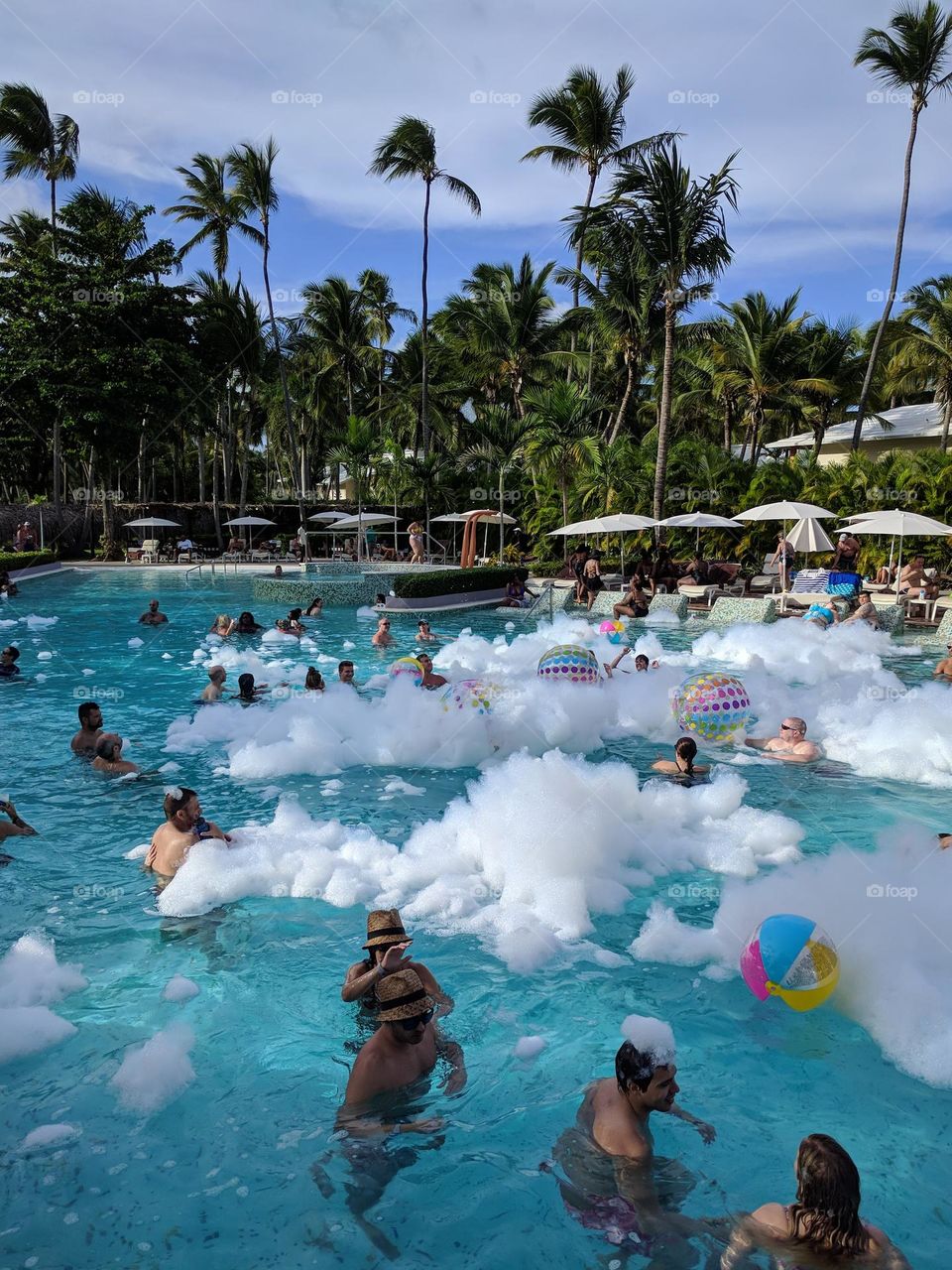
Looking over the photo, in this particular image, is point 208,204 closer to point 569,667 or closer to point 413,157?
point 413,157

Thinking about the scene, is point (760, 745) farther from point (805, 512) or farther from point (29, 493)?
point (29, 493)

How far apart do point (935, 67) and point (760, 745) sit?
2865 centimetres

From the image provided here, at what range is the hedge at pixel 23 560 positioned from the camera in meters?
29.3

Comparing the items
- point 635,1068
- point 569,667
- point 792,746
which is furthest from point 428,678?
point 635,1068

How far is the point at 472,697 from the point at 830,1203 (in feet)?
24.8

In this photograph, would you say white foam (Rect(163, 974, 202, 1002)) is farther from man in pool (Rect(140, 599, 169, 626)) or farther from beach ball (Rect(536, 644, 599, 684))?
man in pool (Rect(140, 599, 169, 626))

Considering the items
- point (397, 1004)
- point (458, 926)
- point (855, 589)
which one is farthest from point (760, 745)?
point (855, 589)

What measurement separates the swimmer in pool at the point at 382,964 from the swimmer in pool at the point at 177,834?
8.06 feet

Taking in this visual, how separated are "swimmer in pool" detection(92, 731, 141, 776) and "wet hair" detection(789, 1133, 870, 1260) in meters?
8.28

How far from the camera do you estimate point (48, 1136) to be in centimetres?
442

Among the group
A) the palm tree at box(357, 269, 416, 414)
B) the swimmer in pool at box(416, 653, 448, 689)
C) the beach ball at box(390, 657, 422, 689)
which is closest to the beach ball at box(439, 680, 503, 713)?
the swimmer in pool at box(416, 653, 448, 689)

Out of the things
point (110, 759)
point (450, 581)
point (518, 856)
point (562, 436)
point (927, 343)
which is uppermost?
point (927, 343)

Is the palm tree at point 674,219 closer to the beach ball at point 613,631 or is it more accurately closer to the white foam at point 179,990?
the beach ball at point 613,631

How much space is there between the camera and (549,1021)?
217 inches
